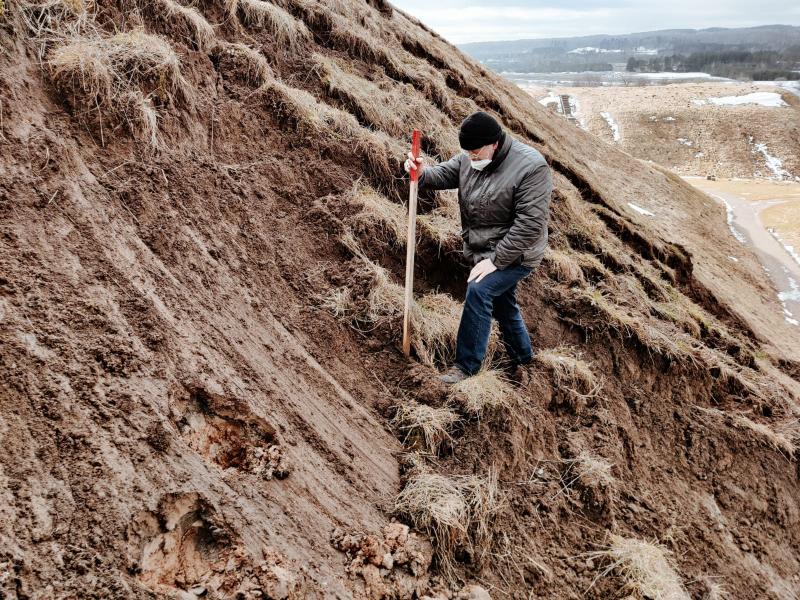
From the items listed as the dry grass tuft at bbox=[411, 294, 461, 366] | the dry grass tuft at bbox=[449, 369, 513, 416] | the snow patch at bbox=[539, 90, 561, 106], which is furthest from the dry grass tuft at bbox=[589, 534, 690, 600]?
the snow patch at bbox=[539, 90, 561, 106]

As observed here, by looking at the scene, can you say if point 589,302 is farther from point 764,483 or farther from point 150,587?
point 150,587

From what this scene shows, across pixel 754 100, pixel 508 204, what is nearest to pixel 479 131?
pixel 508 204

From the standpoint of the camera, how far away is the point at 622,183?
677 inches

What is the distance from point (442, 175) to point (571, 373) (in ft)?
7.79

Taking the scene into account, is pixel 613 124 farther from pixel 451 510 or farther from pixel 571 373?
pixel 451 510

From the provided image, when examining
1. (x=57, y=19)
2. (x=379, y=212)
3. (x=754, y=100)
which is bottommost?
(x=754, y=100)

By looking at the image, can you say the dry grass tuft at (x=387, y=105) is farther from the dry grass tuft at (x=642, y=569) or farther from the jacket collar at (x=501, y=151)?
the dry grass tuft at (x=642, y=569)

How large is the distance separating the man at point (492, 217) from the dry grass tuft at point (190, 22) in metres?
2.80

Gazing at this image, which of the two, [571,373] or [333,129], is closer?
[571,373]

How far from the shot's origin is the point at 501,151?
4.22 metres

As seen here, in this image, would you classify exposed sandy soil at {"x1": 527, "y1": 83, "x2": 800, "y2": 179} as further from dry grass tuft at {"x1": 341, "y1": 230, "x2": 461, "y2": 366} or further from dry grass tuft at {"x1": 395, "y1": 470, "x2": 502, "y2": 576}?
dry grass tuft at {"x1": 395, "y1": 470, "x2": 502, "y2": 576}

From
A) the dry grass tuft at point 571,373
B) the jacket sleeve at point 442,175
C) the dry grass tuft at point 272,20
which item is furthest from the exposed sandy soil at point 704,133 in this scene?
the jacket sleeve at point 442,175

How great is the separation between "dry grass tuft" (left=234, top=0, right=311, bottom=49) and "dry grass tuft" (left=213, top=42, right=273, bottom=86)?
0.84m

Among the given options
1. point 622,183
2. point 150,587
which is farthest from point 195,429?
point 622,183
